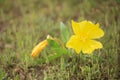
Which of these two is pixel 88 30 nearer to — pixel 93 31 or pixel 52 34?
pixel 93 31

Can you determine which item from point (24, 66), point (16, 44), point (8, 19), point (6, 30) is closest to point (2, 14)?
point (8, 19)

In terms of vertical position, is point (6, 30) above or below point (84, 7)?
below

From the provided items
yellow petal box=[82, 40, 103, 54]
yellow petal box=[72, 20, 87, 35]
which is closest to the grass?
yellow petal box=[82, 40, 103, 54]

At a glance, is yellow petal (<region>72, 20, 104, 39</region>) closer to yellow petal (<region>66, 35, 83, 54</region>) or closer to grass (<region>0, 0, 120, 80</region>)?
yellow petal (<region>66, 35, 83, 54</region>)

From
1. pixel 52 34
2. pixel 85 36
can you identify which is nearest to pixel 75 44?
pixel 85 36

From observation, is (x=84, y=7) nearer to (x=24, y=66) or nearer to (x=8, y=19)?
(x=8, y=19)

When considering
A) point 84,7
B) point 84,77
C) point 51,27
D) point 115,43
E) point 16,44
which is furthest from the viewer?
point 84,7
